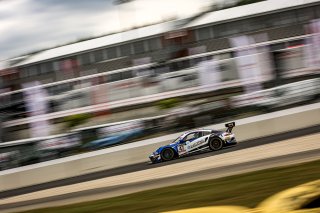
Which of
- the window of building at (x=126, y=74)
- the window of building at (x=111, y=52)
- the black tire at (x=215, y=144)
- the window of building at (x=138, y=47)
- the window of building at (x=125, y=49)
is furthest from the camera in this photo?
the window of building at (x=111, y=52)

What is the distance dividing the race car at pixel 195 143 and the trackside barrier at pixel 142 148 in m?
0.74

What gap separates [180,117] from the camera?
1880 centimetres

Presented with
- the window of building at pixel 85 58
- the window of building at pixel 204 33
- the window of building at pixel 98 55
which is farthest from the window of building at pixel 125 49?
the window of building at pixel 204 33

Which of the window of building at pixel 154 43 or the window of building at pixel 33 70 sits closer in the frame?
the window of building at pixel 154 43

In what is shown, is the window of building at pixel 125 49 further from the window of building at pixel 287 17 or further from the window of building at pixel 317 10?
the window of building at pixel 317 10

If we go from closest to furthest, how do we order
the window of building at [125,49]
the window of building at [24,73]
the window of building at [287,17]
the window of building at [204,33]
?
the window of building at [287,17]
the window of building at [204,33]
the window of building at [125,49]
the window of building at [24,73]

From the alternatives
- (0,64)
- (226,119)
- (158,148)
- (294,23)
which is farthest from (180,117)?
(0,64)

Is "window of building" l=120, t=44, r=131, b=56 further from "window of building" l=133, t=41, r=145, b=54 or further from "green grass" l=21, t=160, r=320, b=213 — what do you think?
"green grass" l=21, t=160, r=320, b=213

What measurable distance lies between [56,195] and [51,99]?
15.9 m

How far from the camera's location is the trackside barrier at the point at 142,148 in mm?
15906

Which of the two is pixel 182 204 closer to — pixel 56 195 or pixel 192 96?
pixel 56 195

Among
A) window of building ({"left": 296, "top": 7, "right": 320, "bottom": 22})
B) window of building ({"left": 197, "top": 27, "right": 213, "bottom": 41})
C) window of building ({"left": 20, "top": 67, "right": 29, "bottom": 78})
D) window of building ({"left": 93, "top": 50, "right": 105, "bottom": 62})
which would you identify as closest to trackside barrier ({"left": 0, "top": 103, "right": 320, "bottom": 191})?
window of building ({"left": 296, "top": 7, "right": 320, "bottom": 22})

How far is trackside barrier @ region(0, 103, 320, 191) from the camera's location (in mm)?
15906

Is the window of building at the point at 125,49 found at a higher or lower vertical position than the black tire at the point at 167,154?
higher
